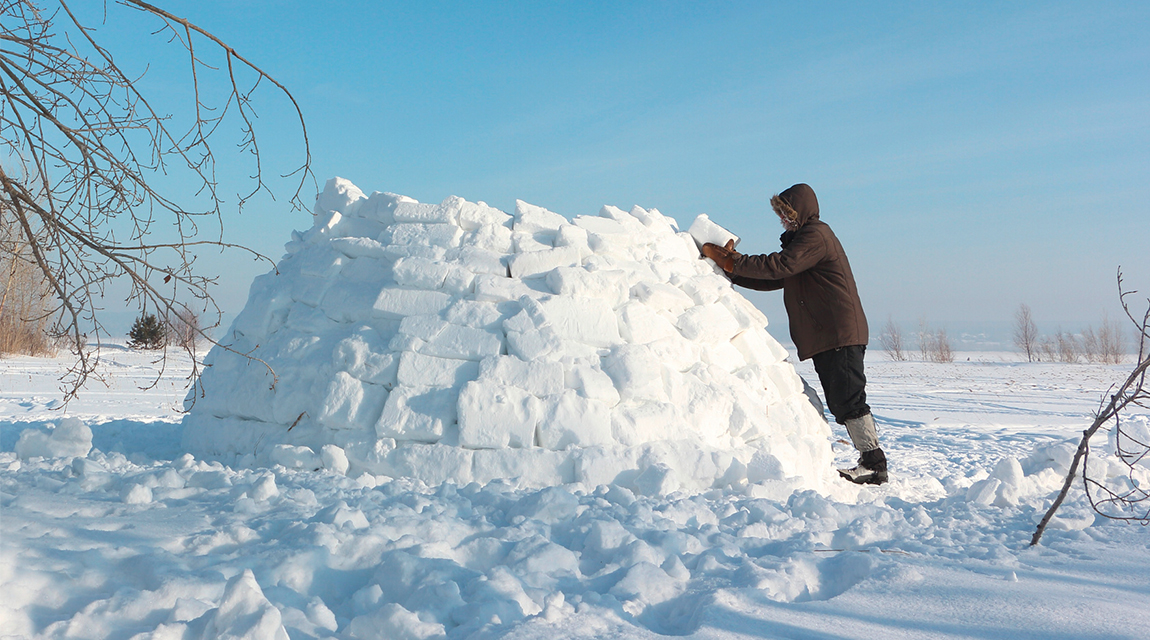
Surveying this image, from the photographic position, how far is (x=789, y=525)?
9.44 feet

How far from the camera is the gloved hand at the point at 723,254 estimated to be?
475 centimetres

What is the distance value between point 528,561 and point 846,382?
2.75 metres

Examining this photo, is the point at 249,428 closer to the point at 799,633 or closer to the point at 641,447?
the point at 641,447

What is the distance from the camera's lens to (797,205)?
4531 mm

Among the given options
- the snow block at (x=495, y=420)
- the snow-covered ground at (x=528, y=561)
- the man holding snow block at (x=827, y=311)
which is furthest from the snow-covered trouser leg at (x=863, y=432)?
the snow block at (x=495, y=420)

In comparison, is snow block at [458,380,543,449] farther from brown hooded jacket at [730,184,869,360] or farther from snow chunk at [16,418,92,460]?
snow chunk at [16,418,92,460]

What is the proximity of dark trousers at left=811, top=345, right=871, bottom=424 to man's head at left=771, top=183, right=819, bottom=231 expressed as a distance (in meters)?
0.86

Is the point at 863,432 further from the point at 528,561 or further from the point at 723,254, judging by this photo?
the point at 528,561

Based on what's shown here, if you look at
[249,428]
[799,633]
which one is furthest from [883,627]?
[249,428]

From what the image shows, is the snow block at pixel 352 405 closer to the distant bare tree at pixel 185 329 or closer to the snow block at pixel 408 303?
the snow block at pixel 408 303

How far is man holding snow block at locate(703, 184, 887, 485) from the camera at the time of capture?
4.36 m

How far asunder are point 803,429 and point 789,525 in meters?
1.60

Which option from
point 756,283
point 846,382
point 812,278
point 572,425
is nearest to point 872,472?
point 846,382

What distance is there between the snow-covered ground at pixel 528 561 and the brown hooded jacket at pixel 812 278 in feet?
3.58
